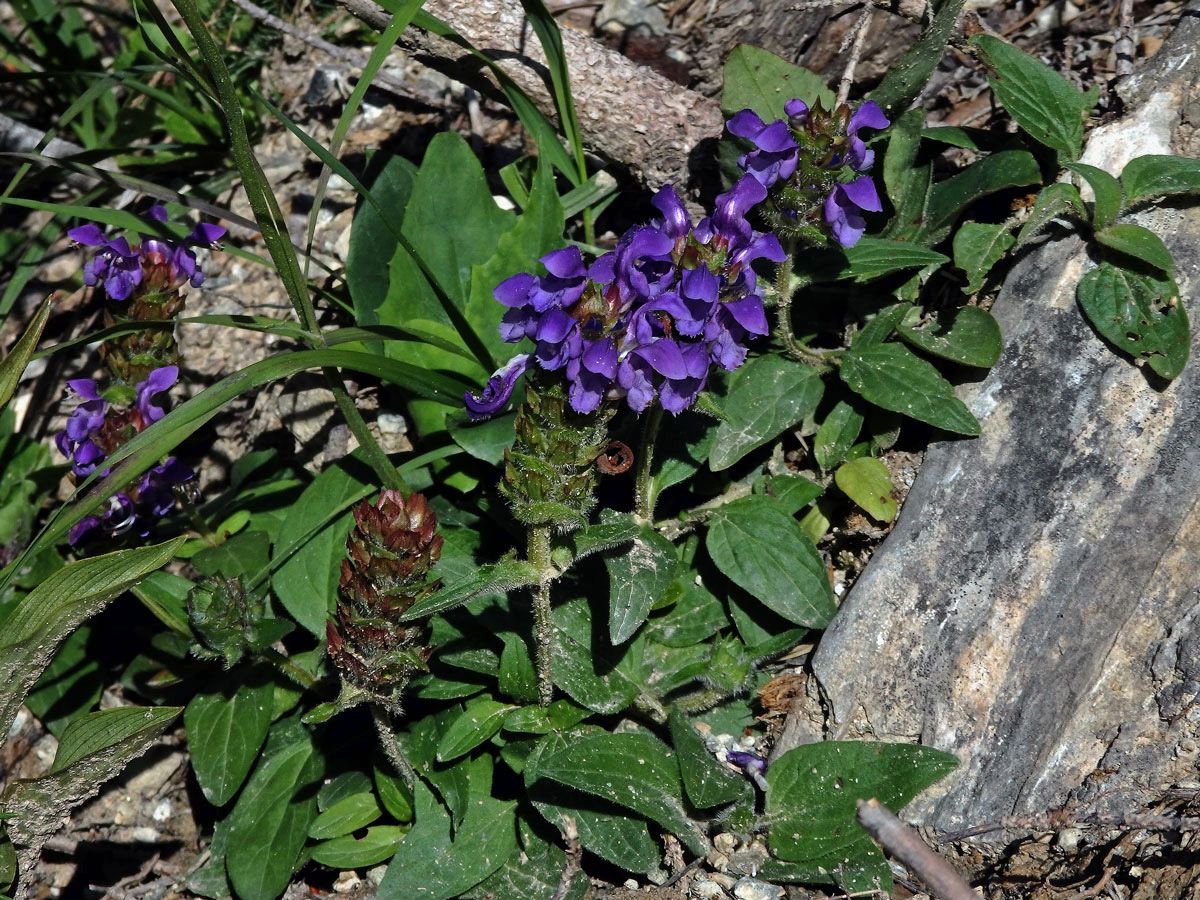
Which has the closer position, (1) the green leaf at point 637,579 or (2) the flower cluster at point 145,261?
(1) the green leaf at point 637,579

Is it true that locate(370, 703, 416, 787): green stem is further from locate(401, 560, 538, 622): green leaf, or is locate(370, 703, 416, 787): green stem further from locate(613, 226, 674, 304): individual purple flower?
locate(613, 226, 674, 304): individual purple flower

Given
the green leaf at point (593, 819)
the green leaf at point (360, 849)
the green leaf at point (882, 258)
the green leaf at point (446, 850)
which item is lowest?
the green leaf at point (360, 849)

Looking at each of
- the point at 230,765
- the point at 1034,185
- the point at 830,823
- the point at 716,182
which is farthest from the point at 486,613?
A: the point at 1034,185

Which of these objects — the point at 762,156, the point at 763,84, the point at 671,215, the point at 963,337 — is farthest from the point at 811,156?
the point at 963,337

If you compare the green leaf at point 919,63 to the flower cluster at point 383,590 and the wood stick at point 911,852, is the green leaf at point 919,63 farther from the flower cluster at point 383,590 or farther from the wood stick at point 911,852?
the wood stick at point 911,852

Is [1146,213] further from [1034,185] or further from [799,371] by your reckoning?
[799,371]

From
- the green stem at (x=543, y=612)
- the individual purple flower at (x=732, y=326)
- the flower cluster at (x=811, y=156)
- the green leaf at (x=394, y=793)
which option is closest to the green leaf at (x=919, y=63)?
the flower cluster at (x=811, y=156)
